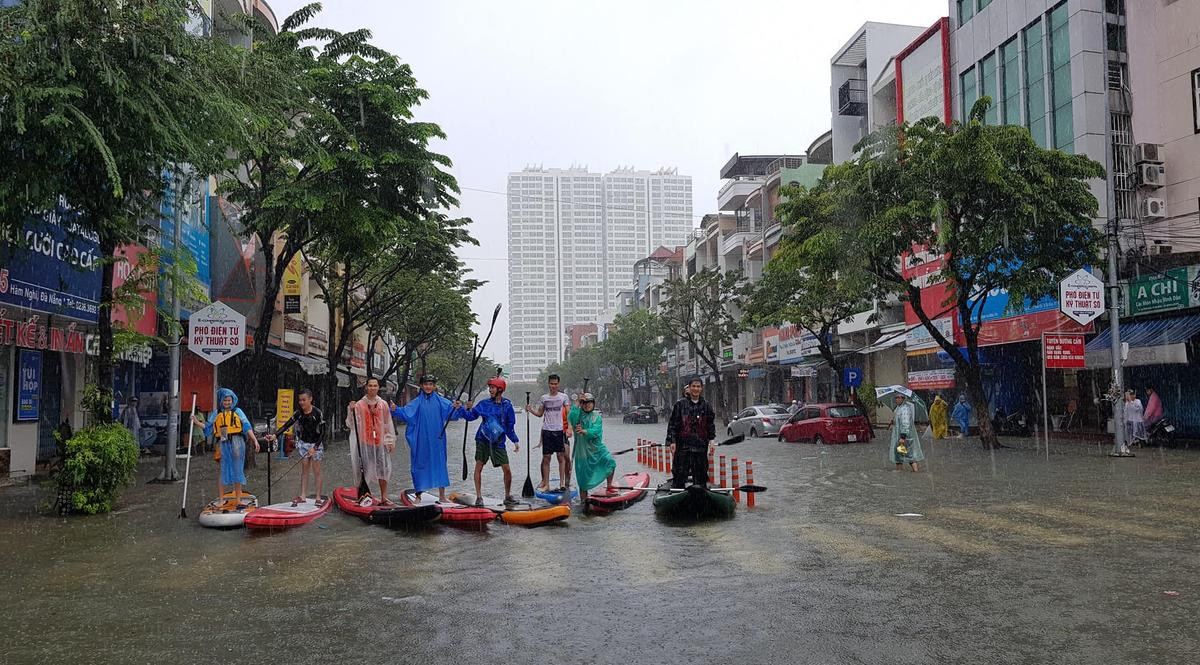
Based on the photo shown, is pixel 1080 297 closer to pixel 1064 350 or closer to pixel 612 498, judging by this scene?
pixel 1064 350

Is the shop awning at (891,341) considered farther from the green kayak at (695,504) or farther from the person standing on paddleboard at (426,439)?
the person standing on paddleboard at (426,439)

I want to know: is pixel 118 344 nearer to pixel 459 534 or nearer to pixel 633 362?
pixel 459 534

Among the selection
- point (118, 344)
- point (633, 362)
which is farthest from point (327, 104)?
point (633, 362)

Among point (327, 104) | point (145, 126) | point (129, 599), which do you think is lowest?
point (129, 599)

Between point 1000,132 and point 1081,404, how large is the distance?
1203 centimetres

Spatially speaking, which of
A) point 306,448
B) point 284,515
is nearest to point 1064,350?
point 306,448

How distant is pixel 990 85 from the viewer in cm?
2909

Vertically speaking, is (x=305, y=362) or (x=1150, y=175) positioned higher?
(x=1150, y=175)

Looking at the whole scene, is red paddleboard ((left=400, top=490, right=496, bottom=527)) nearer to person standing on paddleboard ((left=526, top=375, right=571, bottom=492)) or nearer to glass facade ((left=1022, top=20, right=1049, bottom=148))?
person standing on paddleboard ((left=526, top=375, right=571, bottom=492))

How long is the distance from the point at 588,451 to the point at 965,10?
84.7ft

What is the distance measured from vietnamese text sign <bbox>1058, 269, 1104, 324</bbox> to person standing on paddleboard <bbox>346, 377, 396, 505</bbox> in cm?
1403

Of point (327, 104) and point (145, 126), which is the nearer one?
point (145, 126)

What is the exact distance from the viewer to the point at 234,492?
12625 millimetres

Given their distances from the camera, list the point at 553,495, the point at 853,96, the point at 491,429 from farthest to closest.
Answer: the point at 853,96 → the point at 553,495 → the point at 491,429
